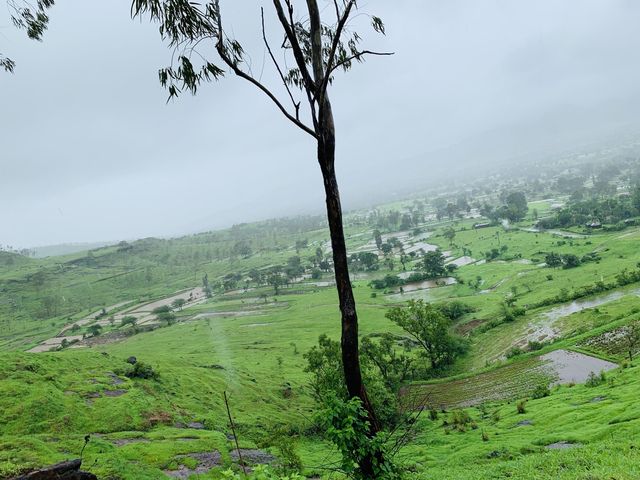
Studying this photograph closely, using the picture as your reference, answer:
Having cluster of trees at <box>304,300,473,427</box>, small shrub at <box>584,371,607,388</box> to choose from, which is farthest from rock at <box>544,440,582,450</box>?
cluster of trees at <box>304,300,473,427</box>

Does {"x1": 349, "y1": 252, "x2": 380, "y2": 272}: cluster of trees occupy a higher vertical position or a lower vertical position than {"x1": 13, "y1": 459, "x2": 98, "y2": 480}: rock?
lower

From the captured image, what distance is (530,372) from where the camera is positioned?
38.0 meters

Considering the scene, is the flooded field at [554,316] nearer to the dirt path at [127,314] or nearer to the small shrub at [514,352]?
the small shrub at [514,352]

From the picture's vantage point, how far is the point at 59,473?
43.8 ft

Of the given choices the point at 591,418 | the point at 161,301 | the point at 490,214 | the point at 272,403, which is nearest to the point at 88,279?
the point at 161,301

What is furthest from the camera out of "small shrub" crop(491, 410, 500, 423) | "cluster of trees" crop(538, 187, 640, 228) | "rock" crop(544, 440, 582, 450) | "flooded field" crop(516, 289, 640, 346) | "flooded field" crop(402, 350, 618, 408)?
"cluster of trees" crop(538, 187, 640, 228)

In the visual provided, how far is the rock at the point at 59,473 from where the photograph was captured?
42.6 feet

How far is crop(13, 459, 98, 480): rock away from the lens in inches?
512

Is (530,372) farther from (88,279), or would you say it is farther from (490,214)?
(88,279)

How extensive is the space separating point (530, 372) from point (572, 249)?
64052 mm

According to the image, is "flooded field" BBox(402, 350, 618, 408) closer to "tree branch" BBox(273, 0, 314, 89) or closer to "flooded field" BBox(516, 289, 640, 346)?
"flooded field" BBox(516, 289, 640, 346)

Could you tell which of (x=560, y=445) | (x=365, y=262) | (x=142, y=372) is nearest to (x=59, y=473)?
(x=560, y=445)

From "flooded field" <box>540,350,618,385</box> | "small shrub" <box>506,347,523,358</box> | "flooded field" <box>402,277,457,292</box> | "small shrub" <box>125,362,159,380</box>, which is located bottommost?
"flooded field" <box>402,277,457,292</box>

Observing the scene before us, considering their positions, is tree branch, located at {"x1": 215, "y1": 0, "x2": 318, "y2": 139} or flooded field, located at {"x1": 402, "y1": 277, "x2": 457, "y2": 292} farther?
flooded field, located at {"x1": 402, "y1": 277, "x2": 457, "y2": 292}
